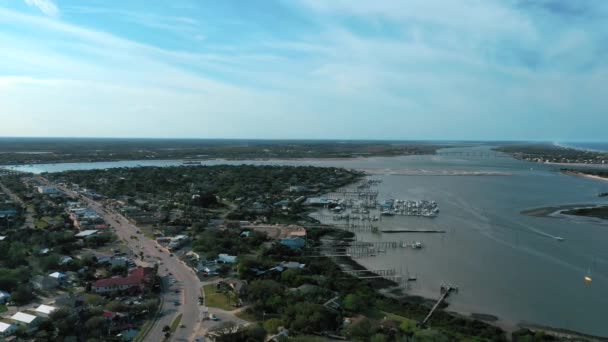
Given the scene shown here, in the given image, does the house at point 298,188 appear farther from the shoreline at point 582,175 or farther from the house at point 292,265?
the shoreline at point 582,175

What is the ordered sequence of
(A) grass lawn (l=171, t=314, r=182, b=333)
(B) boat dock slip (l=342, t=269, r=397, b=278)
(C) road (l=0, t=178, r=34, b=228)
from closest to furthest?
(A) grass lawn (l=171, t=314, r=182, b=333) < (B) boat dock slip (l=342, t=269, r=397, b=278) < (C) road (l=0, t=178, r=34, b=228)

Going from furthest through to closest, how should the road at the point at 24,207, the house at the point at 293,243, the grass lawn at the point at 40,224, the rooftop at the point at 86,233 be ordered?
1. the road at the point at 24,207
2. the grass lawn at the point at 40,224
3. the rooftop at the point at 86,233
4. the house at the point at 293,243

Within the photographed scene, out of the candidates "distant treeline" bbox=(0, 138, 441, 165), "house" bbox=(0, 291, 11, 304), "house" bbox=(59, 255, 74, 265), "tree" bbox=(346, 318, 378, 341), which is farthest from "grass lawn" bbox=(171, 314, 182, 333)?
"distant treeline" bbox=(0, 138, 441, 165)

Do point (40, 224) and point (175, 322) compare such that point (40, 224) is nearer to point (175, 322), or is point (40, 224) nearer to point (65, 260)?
point (65, 260)

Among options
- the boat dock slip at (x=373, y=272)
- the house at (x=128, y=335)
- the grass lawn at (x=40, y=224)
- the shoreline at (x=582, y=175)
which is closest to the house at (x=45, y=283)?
the house at (x=128, y=335)

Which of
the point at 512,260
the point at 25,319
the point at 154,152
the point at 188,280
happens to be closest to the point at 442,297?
the point at 512,260

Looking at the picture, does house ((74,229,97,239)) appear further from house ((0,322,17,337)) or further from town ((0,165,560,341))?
house ((0,322,17,337))
